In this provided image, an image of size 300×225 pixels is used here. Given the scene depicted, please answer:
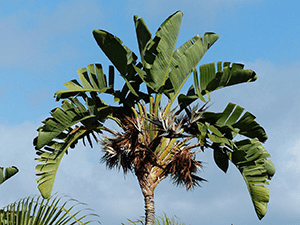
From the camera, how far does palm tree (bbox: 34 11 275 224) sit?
10859 millimetres

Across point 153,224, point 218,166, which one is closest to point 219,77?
point 218,166

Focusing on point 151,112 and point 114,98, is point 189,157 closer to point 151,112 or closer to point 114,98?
point 151,112

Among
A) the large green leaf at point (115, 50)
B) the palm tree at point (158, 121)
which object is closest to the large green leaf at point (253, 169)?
the palm tree at point (158, 121)

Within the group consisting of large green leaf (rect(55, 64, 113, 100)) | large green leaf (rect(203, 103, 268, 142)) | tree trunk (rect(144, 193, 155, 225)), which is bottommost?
tree trunk (rect(144, 193, 155, 225))

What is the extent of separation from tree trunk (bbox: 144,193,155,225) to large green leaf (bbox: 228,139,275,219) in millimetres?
2023

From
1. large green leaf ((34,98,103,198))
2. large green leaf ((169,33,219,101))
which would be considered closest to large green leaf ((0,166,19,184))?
large green leaf ((34,98,103,198))

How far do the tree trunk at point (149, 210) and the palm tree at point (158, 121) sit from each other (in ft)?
0.07

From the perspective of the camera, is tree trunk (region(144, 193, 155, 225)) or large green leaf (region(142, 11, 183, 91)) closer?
tree trunk (region(144, 193, 155, 225))

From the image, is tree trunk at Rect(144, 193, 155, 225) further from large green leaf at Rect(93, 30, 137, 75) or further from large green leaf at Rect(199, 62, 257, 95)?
large green leaf at Rect(93, 30, 137, 75)

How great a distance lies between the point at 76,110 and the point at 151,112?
1723mm

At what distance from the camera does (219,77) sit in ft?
36.4

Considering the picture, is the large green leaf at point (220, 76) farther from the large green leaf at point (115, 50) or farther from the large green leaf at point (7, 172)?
the large green leaf at point (7, 172)

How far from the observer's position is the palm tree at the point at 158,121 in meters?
10.9

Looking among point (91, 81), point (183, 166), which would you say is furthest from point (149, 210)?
point (91, 81)
